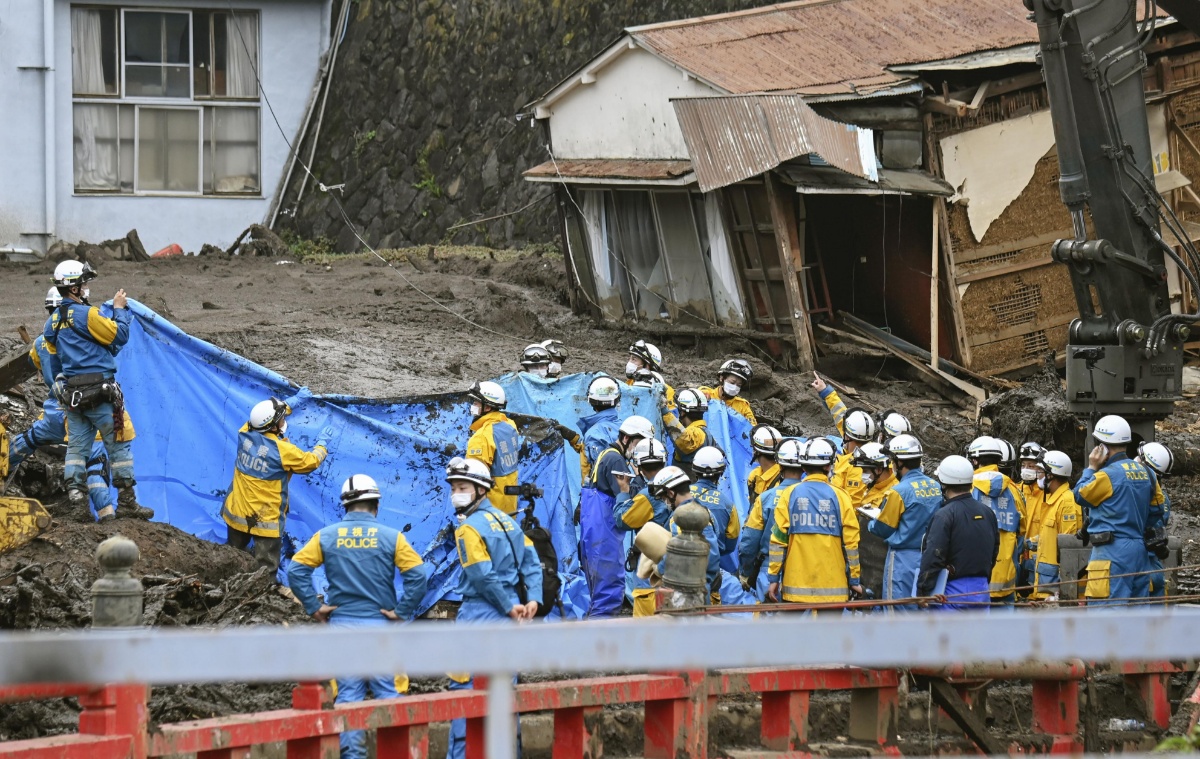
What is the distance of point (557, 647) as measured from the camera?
9.60 feet

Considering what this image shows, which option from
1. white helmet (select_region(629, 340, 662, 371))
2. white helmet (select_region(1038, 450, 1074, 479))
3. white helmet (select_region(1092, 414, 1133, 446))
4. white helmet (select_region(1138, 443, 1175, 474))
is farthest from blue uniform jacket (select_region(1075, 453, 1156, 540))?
white helmet (select_region(629, 340, 662, 371))

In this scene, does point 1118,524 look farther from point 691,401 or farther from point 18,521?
point 18,521

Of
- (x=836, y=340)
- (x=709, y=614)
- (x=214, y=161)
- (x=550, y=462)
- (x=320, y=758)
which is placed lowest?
(x=320, y=758)

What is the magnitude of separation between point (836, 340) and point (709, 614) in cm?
1018

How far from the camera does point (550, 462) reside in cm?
1221

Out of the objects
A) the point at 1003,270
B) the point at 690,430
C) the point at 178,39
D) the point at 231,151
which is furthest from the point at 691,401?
the point at 178,39

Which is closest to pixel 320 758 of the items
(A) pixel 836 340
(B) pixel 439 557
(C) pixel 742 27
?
(B) pixel 439 557

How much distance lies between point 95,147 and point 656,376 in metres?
17.4

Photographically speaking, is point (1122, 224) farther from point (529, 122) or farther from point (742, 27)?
→ point (529, 122)

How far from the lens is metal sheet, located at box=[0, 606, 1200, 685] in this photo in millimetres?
2785

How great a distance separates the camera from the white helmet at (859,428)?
12.1m

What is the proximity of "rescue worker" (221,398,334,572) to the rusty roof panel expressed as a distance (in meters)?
7.68

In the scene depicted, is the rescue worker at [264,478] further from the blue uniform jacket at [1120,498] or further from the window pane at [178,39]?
the window pane at [178,39]

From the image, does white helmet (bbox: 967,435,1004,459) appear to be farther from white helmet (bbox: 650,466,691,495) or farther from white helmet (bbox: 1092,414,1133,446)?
white helmet (bbox: 650,466,691,495)
